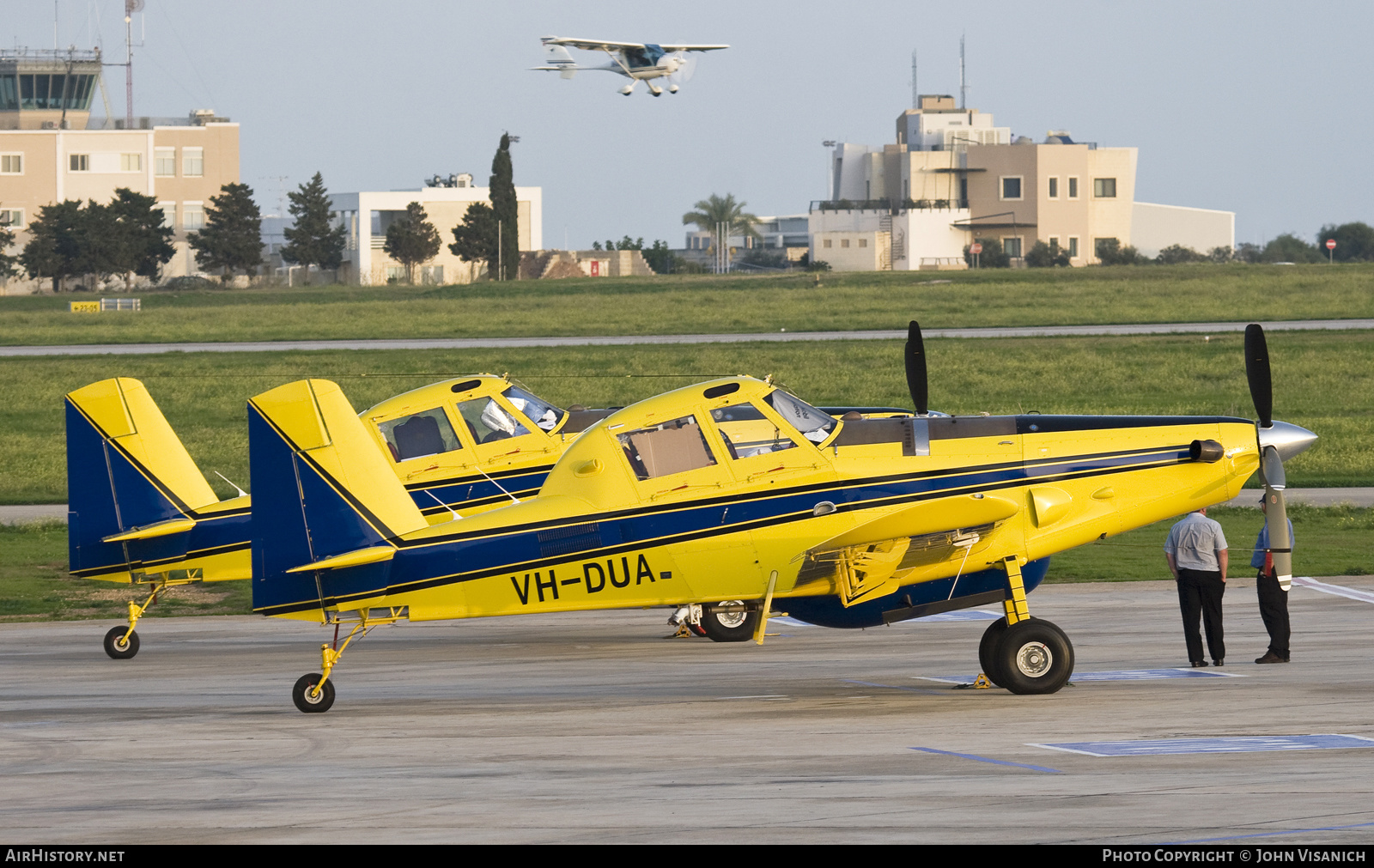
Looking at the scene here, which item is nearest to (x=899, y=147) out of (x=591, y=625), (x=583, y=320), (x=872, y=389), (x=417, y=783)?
(x=583, y=320)

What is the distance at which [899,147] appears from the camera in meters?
128

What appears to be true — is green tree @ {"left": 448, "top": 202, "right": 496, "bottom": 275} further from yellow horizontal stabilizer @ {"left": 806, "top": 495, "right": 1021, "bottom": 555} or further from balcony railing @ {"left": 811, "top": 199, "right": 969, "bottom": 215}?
yellow horizontal stabilizer @ {"left": 806, "top": 495, "right": 1021, "bottom": 555}

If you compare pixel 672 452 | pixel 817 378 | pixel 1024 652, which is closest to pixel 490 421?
pixel 672 452

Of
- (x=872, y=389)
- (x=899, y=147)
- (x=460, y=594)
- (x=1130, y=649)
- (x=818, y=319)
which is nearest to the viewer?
(x=460, y=594)

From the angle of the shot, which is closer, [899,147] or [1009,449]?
[1009,449]

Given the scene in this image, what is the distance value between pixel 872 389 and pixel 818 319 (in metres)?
18.0

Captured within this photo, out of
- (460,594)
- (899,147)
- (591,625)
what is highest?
(899,147)

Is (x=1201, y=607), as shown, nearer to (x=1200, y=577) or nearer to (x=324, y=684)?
(x=1200, y=577)

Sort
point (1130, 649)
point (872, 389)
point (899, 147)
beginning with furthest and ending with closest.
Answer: point (899, 147) < point (872, 389) < point (1130, 649)

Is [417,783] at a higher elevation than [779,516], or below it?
below

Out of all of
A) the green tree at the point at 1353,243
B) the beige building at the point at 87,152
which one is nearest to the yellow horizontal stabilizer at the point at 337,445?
the beige building at the point at 87,152

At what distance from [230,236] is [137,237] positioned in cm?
653

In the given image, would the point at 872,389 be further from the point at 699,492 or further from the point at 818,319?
the point at 699,492

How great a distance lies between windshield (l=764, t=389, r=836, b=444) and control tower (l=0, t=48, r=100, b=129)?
13394 cm
